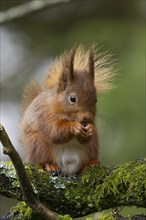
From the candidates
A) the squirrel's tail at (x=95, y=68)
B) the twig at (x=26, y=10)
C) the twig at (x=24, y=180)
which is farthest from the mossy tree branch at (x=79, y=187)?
the twig at (x=26, y=10)

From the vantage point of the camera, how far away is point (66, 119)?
14.5ft

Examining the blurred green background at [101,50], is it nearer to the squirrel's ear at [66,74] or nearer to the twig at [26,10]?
the twig at [26,10]

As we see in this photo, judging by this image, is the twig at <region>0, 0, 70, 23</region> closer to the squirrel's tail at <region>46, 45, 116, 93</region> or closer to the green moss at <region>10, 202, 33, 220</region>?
the squirrel's tail at <region>46, 45, 116, 93</region>

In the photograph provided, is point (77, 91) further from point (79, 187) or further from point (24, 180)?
point (24, 180)

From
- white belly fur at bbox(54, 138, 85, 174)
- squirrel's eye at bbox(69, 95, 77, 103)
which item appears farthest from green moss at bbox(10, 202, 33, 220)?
squirrel's eye at bbox(69, 95, 77, 103)

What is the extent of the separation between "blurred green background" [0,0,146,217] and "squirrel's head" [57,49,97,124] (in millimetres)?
1551

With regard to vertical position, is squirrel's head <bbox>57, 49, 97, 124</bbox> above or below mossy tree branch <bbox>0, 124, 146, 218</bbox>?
above

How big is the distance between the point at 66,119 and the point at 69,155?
0.23m

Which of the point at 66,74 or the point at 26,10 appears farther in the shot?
the point at 26,10

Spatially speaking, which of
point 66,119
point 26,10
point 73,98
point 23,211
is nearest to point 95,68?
point 73,98

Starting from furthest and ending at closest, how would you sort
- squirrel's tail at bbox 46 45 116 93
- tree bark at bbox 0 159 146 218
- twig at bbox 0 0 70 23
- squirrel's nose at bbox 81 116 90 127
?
twig at bbox 0 0 70 23
squirrel's tail at bbox 46 45 116 93
squirrel's nose at bbox 81 116 90 127
tree bark at bbox 0 159 146 218

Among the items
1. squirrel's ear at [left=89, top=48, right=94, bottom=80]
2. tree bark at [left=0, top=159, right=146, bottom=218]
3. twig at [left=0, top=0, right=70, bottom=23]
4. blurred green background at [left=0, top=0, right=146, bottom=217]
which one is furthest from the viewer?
blurred green background at [left=0, top=0, right=146, bottom=217]

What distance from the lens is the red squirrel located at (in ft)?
13.9

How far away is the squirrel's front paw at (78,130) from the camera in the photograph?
13.6ft
